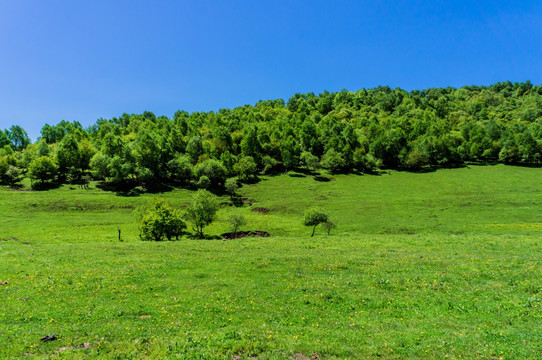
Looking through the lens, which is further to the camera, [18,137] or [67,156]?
[18,137]

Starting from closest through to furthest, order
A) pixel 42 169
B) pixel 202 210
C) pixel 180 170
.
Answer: pixel 202 210
pixel 42 169
pixel 180 170

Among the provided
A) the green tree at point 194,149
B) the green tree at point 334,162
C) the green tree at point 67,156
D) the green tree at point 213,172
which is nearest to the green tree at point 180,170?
the green tree at point 213,172

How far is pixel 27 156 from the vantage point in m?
118

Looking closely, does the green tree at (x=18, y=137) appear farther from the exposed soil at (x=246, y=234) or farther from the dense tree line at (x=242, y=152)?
the exposed soil at (x=246, y=234)

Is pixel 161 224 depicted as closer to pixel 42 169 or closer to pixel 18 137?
pixel 42 169

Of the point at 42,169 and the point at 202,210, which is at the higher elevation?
the point at 42,169

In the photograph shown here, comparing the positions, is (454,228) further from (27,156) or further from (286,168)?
(27,156)

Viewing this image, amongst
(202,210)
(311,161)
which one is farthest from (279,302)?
(311,161)

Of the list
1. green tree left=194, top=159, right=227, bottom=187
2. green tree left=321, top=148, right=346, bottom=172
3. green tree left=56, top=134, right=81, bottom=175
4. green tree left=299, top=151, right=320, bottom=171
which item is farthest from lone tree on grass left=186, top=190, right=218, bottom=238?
green tree left=321, top=148, right=346, bottom=172

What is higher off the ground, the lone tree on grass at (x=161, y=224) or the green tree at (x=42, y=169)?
the green tree at (x=42, y=169)

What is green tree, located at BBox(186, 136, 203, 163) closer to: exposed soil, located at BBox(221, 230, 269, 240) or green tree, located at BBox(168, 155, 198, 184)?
green tree, located at BBox(168, 155, 198, 184)

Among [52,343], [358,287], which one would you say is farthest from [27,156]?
[358,287]

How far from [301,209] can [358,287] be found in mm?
63650

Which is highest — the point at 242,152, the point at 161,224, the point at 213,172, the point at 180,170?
the point at 242,152
